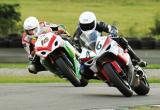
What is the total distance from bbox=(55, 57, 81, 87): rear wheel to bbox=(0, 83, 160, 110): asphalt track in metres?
0.53

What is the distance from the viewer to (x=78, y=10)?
1887 inches

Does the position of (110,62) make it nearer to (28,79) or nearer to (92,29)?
(92,29)

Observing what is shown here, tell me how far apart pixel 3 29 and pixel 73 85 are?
18672 millimetres

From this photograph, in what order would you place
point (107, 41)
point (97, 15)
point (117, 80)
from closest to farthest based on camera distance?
point (117, 80) < point (107, 41) < point (97, 15)

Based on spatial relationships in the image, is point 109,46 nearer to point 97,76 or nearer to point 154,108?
point 97,76

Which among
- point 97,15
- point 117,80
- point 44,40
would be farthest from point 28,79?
point 97,15

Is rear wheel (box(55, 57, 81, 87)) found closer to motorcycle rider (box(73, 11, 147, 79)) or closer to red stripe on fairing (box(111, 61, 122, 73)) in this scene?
motorcycle rider (box(73, 11, 147, 79))

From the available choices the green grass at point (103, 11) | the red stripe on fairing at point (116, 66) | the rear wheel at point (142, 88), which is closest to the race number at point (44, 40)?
the rear wheel at point (142, 88)

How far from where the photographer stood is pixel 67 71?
1392 cm

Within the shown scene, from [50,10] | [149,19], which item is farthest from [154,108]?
[50,10]

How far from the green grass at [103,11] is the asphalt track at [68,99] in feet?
73.2

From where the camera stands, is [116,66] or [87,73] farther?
[87,73]

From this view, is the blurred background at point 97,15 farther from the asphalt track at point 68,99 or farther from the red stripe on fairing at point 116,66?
the red stripe on fairing at point 116,66

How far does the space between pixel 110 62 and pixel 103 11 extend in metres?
36.3
